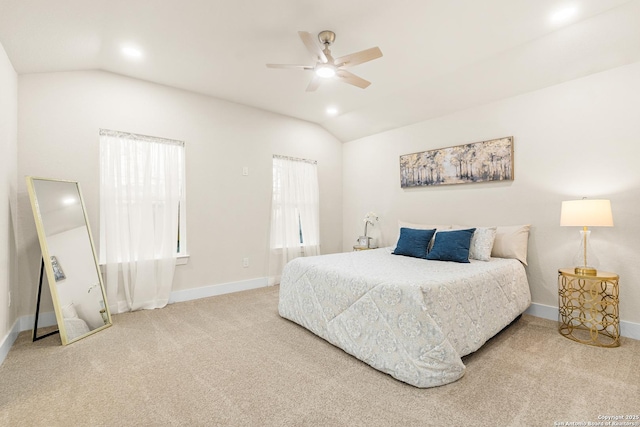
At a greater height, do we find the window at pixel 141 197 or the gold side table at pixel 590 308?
the window at pixel 141 197

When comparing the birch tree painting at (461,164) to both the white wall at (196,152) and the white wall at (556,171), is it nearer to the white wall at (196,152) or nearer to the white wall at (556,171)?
the white wall at (556,171)

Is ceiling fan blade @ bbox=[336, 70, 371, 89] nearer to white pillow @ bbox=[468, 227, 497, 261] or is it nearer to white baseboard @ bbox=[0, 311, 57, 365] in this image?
white pillow @ bbox=[468, 227, 497, 261]

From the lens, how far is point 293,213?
4898mm

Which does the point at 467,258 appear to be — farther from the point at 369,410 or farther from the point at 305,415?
the point at 305,415

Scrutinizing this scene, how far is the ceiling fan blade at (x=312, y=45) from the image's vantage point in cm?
223

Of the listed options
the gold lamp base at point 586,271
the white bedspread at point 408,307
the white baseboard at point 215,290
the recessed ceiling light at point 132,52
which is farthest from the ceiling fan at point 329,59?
the white baseboard at point 215,290

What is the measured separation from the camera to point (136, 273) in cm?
348

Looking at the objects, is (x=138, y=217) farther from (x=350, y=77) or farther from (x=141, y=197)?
(x=350, y=77)

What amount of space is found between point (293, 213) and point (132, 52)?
2888 mm

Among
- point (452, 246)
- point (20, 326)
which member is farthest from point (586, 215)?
point (20, 326)

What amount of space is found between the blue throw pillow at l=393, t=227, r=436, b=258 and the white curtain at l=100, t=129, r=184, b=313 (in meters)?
2.83

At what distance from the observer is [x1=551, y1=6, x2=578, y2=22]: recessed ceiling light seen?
90.8 inches

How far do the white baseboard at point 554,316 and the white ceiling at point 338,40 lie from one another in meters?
2.38

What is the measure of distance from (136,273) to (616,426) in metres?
4.18
